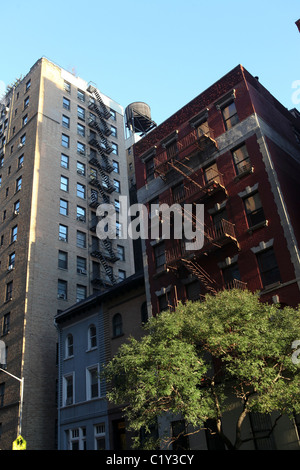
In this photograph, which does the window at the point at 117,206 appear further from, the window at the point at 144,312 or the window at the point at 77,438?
the window at the point at 77,438

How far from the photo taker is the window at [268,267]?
21828mm

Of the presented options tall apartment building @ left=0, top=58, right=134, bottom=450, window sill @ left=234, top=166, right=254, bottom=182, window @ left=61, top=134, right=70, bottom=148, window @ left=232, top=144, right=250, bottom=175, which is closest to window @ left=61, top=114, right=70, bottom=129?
tall apartment building @ left=0, top=58, right=134, bottom=450

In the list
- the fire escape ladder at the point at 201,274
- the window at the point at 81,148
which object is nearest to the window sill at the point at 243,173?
the fire escape ladder at the point at 201,274

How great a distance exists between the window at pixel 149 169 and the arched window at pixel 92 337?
1276 cm

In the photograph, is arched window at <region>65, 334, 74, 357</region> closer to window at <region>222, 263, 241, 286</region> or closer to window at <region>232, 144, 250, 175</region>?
window at <region>222, 263, 241, 286</region>

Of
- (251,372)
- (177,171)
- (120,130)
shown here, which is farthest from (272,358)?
(120,130)

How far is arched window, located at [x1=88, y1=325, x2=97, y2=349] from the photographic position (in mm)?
32094

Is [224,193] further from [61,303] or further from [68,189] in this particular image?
[68,189]

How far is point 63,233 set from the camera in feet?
156

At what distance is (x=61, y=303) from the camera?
4256 cm

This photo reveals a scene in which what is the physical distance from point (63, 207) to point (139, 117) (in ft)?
97.5

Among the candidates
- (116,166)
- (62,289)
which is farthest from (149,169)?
(116,166)

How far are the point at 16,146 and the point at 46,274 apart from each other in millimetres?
21292

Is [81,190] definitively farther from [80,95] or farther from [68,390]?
[68,390]
